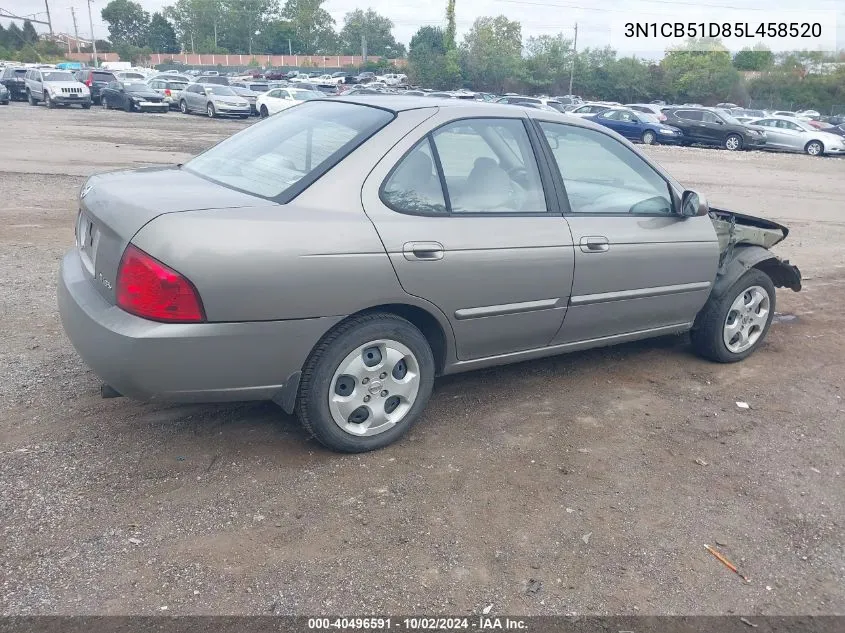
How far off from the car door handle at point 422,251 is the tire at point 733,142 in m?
26.3

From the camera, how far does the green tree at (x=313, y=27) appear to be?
4609 inches

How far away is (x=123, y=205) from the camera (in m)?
3.37

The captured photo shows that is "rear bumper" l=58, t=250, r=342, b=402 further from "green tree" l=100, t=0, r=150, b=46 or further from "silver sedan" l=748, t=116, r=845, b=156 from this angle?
"green tree" l=100, t=0, r=150, b=46

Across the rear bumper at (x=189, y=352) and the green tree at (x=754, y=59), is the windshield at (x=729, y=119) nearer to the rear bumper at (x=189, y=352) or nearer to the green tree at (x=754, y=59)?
the rear bumper at (x=189, y=352)

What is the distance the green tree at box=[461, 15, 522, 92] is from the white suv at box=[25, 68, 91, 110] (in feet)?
152

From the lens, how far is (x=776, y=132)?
27500 mm

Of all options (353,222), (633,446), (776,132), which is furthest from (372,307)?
(776,132)

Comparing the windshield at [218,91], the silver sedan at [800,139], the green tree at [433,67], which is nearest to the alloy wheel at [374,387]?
the silver sedan at [800,139]

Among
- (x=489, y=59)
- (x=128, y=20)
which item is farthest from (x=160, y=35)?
(x=489, y=59)

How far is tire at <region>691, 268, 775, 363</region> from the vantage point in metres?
5.07

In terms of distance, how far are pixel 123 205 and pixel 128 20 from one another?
14165 centimetres

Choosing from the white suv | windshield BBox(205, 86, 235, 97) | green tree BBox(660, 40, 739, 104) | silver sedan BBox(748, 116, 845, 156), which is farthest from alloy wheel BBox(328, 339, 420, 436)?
green tree BBox(660, 40, 739, 104)

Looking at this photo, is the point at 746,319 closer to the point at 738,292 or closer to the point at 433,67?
the point at 738,292

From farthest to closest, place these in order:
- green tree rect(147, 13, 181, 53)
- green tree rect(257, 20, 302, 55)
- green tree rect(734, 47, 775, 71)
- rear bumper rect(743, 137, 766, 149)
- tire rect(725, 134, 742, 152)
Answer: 1. green tree rect(147, 13, 181, 53)
2. green tree rect(257, 20, 302, 55)
3. green tree rect(734, 47, 775, 71)
4. tire rect(725, 134, 742, 152)
5. rear bumper rect(743, 137, 766, 149)
